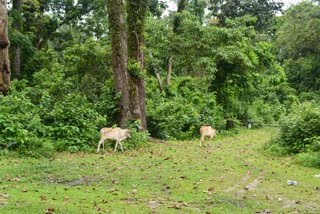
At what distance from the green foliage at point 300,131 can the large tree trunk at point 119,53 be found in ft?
18.6

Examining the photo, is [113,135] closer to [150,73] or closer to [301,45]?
[150,73]

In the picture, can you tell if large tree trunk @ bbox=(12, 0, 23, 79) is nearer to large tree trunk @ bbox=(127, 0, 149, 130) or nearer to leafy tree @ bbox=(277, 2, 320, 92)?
large tree trunk @ bbox=(127, 0, 149, 130)

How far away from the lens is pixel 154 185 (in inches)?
332

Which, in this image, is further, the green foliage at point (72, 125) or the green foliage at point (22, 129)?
the green foliage at point (72, 125)

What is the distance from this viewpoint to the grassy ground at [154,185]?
6.59 meters

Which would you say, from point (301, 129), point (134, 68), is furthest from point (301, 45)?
point (301, 129)

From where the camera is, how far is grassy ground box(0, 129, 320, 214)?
6594 millimetres

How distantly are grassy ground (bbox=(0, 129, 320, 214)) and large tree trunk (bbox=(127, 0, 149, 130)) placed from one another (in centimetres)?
427

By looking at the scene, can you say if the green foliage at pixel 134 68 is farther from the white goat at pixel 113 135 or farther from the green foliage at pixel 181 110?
the white goat at pixel 113 135

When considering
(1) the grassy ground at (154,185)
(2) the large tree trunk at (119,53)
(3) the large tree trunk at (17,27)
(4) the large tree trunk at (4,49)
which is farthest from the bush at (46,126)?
(3) the large tree trunk at (17,27)

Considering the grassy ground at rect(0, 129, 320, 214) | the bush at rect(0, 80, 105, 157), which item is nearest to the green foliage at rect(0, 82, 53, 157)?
Result: the bush at rect(0, 80, 105, 157)

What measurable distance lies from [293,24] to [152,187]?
31.1m

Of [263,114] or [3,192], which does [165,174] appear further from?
[263,114]

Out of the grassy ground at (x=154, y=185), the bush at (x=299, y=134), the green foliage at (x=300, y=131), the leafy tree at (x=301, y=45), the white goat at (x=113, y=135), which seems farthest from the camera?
the leafy tree at (x=301, y=45)
